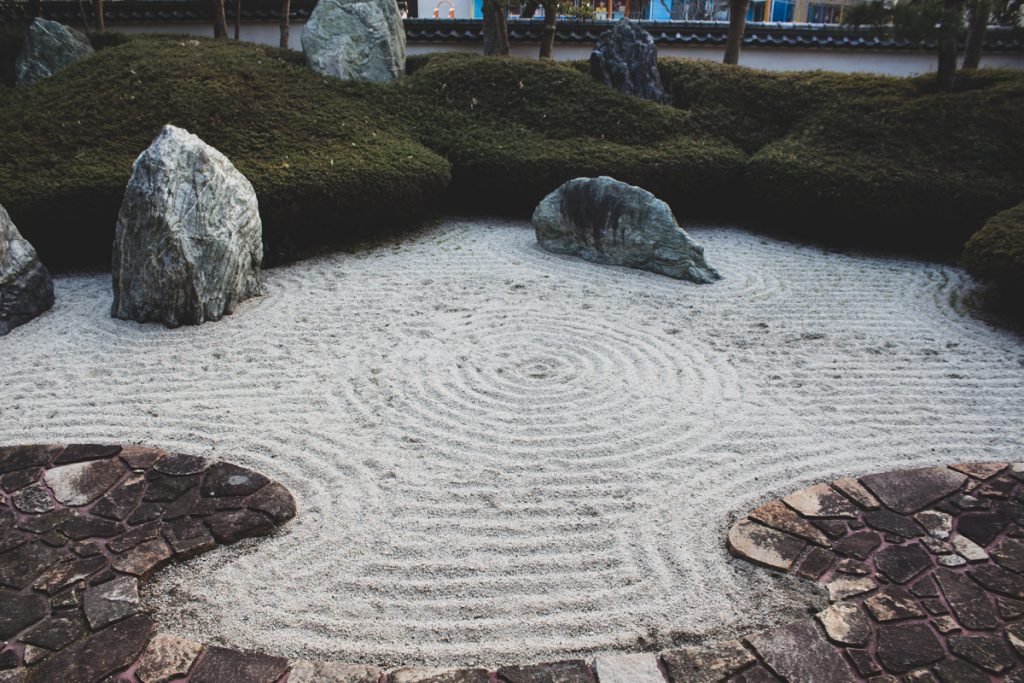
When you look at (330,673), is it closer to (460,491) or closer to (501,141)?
(460,491)

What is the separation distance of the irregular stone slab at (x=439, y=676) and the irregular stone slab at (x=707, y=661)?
81 cm

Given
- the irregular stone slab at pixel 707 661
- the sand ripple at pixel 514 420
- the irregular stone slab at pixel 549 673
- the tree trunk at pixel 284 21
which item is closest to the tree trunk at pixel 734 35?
the sand ripple at pixel 514 420

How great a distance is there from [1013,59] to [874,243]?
8368 mm

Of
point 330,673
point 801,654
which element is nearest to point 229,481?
point 330,673

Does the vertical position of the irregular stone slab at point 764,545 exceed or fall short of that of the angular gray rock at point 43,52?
it falls short

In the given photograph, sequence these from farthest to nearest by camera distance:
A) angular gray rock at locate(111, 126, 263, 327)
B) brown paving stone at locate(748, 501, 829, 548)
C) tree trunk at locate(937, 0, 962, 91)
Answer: tree trunk at locate(937, 0, 962, 91)
angular gray rock at locate(111, 126, 263, 327)
brown paving stone at locate(748, 501, 829, 548)

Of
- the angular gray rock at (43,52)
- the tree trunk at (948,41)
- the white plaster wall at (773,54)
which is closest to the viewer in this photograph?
the tree trunk at (948,41)

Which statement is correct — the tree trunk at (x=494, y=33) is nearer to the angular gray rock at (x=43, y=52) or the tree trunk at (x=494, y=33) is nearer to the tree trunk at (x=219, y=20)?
the tree trunk at (x=219, y=20)

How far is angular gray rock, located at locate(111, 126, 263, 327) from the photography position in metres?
6.21

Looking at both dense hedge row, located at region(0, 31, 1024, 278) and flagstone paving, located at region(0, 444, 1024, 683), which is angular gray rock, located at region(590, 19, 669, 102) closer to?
dense hedge row, located at region(0, 31, 1024, 278)

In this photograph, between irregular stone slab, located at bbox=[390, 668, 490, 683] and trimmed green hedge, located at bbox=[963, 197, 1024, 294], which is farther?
trimmed green hedge, located at bbox=[963, 197, 1024, 294]

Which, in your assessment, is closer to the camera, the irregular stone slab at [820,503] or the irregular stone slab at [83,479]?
the irregular stone slab at [820,503]

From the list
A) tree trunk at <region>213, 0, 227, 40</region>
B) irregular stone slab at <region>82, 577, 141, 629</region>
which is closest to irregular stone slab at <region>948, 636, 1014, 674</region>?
irregular stone slab at <region>82, 577, 141, 629</region>

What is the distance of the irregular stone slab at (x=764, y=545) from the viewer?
368 cm
